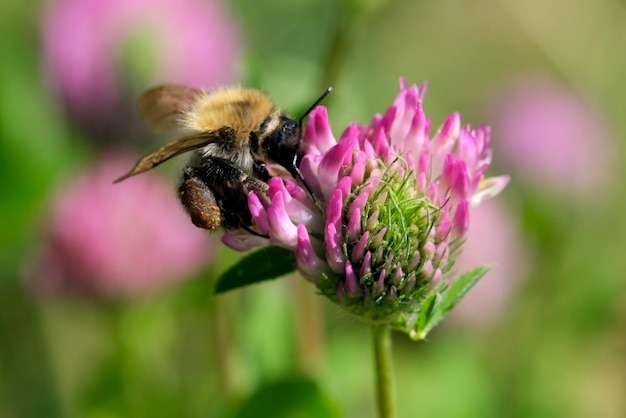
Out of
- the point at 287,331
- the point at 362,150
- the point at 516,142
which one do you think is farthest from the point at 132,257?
the point at 516,142

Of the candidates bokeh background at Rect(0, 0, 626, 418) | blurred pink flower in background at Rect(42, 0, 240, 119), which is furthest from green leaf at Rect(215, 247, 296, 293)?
blurred pink flower in background at Rect(42, 0, 240, 119)

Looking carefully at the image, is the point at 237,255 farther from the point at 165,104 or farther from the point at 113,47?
the point at 113,47

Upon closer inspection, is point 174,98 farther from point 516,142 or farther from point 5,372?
point 516,142

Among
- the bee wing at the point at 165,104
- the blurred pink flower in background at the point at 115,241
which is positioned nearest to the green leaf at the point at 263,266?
the bee wing at the point at 165,104

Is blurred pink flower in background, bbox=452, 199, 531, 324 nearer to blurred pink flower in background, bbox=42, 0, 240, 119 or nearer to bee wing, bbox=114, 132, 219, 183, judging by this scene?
blurred pink flower in background, bbox=42, 0, 240, 119

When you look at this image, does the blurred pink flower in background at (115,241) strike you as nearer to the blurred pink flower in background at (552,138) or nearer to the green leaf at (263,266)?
the green leaf at (263,266)

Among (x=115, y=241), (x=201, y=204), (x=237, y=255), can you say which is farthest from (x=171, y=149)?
(x=115, y=241)
